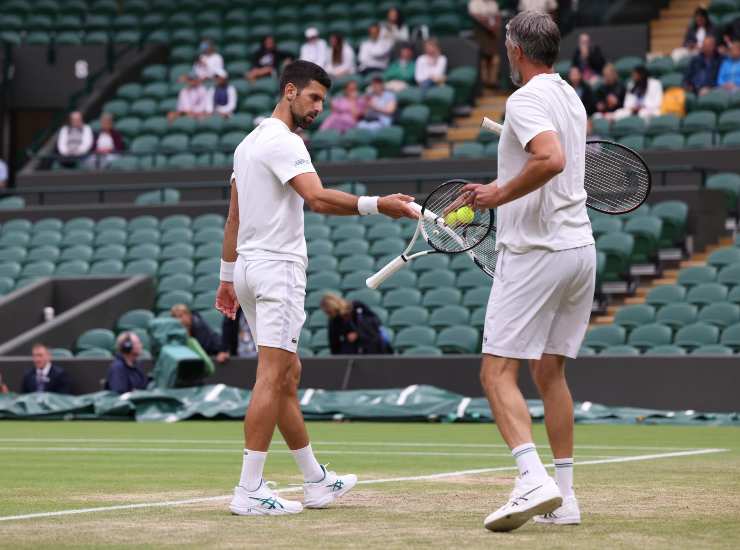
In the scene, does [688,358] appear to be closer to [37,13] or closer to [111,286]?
[111,286]

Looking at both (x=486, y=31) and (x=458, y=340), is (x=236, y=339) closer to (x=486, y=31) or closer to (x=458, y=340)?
(x=458, y=340)

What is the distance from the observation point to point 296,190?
276 inches

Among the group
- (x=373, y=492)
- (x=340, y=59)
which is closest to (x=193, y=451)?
(x=373, y=492)

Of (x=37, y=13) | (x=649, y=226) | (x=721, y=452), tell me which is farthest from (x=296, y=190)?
(x=37, y=13)

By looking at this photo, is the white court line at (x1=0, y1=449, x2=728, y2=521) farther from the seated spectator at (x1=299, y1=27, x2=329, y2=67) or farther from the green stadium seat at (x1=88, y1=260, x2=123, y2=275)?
the seated spectator at (x1=299, y1=27, x2=329, y2=67)

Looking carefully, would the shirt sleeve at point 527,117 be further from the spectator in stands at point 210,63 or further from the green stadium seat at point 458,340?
the spectator in stands at point 210,63

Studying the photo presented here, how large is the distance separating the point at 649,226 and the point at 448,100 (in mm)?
6984

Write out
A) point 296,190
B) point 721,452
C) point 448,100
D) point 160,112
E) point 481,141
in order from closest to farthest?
point 296,190, point 721,452, point 481,141, point 448,100, point 160,112

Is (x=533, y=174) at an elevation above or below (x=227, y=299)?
above

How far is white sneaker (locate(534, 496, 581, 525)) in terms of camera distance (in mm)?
6328

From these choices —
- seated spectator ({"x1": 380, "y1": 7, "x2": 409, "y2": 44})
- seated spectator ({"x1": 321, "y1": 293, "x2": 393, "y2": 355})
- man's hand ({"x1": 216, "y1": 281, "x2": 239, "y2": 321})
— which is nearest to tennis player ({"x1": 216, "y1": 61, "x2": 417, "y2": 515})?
man's hand ({"x1": 216, "y1": 281, "x2": 239, "y2": 321})

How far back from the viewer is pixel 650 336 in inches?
667

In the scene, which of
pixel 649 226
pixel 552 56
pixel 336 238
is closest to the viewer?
pixel 552 56

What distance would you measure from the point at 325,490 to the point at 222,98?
790 inches
